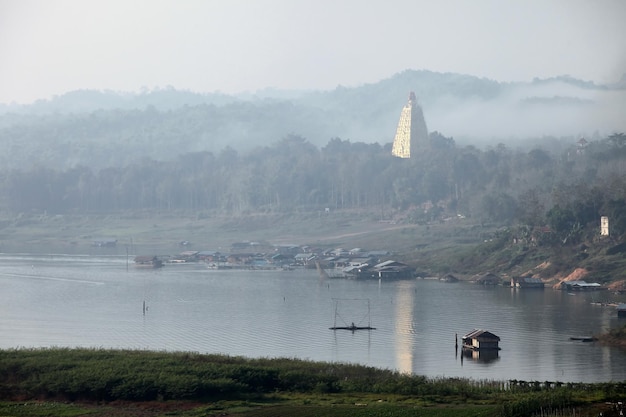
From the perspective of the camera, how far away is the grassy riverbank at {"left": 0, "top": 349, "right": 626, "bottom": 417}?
28.8m

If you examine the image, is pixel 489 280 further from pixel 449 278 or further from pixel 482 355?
pixel 482 355

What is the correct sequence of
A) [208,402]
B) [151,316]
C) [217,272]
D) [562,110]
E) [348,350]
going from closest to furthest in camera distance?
[208,402] < [348,350] < [151,316] < [217,272] < [562,110]

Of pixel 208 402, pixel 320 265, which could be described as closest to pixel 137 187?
pixel 320 265

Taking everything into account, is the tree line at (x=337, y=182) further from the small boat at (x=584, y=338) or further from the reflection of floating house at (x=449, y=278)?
the small boat at (x=584, y=338)

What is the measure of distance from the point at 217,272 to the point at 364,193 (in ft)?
110

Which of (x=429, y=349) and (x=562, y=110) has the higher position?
(x=562, y=110)

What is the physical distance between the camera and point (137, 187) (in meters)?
114

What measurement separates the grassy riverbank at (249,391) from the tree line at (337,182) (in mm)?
56523

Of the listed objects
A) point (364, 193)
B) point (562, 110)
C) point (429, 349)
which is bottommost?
point (429, 349)

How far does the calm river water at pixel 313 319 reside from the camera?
40.3 m

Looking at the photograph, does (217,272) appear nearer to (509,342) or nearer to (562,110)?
(509,342)

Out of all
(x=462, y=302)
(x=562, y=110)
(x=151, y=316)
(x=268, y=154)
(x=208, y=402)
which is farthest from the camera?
(x=562, y=110)

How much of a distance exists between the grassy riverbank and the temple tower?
90320mm

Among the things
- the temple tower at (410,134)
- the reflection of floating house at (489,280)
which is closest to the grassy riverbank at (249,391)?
the reflection of floating house at (489,280)
